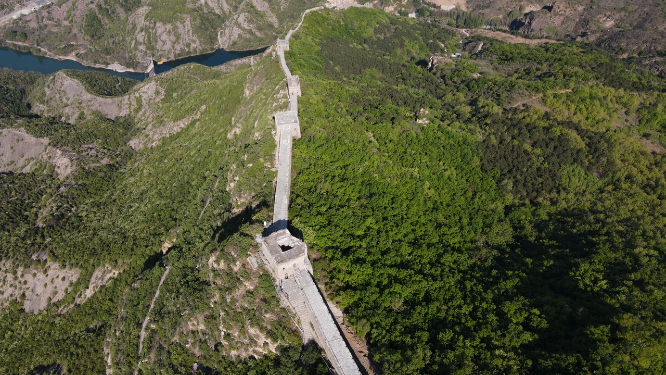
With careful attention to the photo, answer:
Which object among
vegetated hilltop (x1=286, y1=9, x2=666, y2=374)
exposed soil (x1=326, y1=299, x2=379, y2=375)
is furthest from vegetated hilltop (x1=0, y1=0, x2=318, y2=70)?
exposed soil (x1=326, y1=299, x2=379, y2=375)

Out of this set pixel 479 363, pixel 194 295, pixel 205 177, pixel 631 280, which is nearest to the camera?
pixel 479 363

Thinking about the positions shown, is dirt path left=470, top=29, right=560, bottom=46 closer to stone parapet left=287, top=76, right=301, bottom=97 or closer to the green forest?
the green forest

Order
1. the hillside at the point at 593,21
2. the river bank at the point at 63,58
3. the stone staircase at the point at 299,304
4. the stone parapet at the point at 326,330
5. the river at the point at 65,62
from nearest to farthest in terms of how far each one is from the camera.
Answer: the stone parapet at the point at 326,330, the stone staircase at the point at 299,304, the hillside at the point at 593,21, the river at the point at 65,62, the river bank at the point at 63,58

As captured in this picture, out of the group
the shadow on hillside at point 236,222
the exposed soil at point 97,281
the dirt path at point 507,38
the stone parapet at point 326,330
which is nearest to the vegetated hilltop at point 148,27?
the dirt path at point 507,38

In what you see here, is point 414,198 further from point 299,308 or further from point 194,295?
point 194,295

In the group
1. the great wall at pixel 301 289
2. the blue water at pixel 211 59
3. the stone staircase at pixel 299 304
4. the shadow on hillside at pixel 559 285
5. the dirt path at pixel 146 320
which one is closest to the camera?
the great wall at pixel 301 289

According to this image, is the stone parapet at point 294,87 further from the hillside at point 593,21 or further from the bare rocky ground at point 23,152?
the hillside at point 593,21

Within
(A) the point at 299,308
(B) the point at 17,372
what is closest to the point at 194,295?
(A) the point at 299,308
